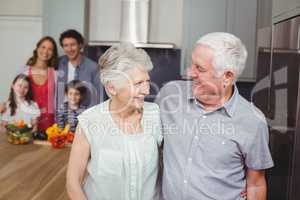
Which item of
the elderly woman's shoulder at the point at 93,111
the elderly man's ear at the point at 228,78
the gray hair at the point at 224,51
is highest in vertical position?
the gray hair at the point at 224,51

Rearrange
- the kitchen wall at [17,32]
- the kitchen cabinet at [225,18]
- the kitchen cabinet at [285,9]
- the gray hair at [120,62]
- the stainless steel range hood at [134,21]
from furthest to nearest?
the kitchen wall at [17,32]
the stainless steel range hood at [134,21]
the kitchen cabinet at [225,18]
the kitchen cabinet at [285,9]
the gray hair at [120,62]

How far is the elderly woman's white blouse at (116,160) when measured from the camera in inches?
50.7

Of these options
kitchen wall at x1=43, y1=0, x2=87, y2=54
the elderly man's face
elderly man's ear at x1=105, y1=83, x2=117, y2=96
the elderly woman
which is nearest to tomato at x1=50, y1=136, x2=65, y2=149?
the elderly woman

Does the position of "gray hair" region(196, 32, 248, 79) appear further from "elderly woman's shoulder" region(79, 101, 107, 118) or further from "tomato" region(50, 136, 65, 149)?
"tomato" region(50, 136, 65, 149)

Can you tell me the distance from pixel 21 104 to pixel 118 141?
1880 millimetres

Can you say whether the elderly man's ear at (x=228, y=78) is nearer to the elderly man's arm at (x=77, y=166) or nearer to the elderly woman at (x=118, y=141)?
the elderly woman at (x=118, y=141)

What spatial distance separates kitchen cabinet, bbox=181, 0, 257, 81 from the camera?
322cm

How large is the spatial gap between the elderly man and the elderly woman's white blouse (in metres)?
0.07

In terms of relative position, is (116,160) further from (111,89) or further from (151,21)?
(151,21)

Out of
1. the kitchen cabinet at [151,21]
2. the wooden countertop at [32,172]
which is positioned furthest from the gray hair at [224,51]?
the kitchen cabinet at [151,21]

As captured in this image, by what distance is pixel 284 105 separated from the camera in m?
1.77

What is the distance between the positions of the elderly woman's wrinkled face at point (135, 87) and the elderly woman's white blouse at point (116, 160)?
0.35 ft

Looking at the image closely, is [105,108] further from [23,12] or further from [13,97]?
[23,12]

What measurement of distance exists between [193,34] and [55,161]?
179 cm
